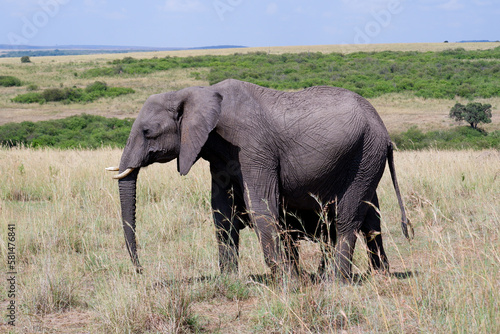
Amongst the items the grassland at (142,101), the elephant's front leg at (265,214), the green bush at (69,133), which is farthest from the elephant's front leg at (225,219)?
the grassland at (142,101)

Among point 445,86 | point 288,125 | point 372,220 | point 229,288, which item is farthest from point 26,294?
point 445,86

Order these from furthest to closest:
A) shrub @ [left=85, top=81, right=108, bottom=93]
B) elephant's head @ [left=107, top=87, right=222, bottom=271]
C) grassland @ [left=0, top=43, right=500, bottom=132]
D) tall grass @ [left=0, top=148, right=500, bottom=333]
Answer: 1. shrub @ [left=85, top=81, right=108, bottom=93]
2. grassland @ [left=0, top=43, right=500, bottom=132]
3. elephant's head @ [left=107, top=87, right=222, bottom=271]
4. tall grass @ [left=0, top=148, right=500, bottom=333]

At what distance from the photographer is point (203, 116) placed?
4637 millimetres

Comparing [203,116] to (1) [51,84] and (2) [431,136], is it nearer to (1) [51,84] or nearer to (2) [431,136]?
(2) [431,136]

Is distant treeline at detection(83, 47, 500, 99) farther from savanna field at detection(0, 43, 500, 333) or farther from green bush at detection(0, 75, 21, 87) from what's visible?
savanna field at detection(0, 43, 500, 333)

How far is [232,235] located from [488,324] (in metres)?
2.60

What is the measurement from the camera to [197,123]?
4652 millimetres

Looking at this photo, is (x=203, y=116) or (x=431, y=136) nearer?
(x=203, y=116)

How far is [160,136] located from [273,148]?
3.40 feet

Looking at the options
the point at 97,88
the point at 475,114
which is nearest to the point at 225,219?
the point at 475,114

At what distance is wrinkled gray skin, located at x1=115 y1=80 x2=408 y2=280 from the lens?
4637 mm

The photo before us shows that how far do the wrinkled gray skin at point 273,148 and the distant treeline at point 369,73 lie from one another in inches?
1190

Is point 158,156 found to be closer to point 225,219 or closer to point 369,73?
point 225,219

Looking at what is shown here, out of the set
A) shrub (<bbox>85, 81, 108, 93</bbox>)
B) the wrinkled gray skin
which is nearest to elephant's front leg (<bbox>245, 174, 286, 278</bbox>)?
the wrinkled gray skin
